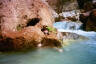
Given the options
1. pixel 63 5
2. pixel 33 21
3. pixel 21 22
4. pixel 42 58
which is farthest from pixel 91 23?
pixel 42 58

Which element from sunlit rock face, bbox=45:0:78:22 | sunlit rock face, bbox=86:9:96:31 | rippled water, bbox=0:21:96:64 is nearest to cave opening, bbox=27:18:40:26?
rippled water, bbox=0:21:96:64

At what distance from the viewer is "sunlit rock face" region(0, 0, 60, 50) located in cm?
573

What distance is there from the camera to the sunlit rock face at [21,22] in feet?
18.8

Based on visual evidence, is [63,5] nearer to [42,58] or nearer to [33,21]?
[33,21]

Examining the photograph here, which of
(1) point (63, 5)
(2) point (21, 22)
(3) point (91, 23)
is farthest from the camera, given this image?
(1) point (63, 5)

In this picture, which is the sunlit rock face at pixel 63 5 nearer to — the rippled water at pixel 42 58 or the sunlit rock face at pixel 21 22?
the sunlit rock face at pixel 21 22

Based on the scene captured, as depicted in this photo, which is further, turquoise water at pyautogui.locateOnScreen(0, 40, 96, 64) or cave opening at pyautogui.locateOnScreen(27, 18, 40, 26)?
cave opening at pyautogui.locateOnScreen(27, 18, 40, 26)

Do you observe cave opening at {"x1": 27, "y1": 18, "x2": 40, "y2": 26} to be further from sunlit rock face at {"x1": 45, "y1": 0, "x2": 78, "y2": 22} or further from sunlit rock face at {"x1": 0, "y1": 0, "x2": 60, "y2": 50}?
Answer: sunlit rock face at {"x1": 45, "y1": 0, "x2": 78, "y2": 22}

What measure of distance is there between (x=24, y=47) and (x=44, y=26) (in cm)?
140

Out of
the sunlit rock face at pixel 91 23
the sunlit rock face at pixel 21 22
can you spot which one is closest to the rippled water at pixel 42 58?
the sunlit rock face at pixel 21 22

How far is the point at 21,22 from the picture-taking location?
22.3ft

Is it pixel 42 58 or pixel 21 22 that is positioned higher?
pixel 21 22

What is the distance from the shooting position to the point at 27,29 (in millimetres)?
6230

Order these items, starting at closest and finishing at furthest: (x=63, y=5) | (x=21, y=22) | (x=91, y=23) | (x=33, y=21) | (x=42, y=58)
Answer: (x=42, y=58) → (x=21, y=22) → (x=33, y=21) → (x=91, y=23) → (x=63, y=5)
